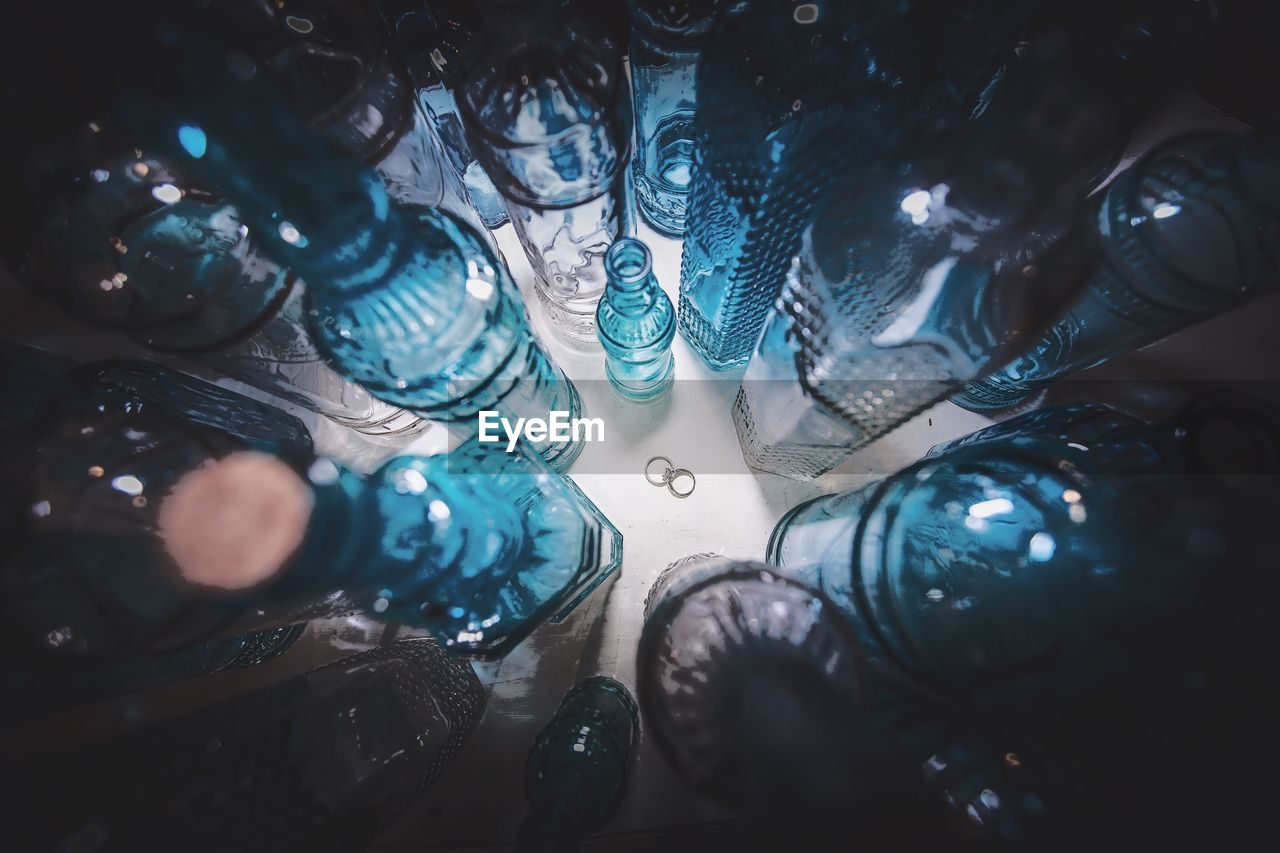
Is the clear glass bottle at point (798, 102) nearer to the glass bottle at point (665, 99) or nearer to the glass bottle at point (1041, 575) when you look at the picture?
the glass bottle at point (665, 99)

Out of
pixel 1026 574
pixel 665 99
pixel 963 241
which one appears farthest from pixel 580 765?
pixel 665 99

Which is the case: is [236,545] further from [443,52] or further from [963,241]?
[443,52]

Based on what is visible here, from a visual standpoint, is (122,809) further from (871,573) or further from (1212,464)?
(1212,464)

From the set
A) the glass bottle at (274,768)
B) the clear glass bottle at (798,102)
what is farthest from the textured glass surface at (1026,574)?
the glass bottle at (274,768)

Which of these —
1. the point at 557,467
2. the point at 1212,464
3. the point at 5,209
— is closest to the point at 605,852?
the point at 557,467

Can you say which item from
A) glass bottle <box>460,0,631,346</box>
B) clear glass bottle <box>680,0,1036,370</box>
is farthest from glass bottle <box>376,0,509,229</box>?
clear glass bottle <box>680,0,1036,370</box>
